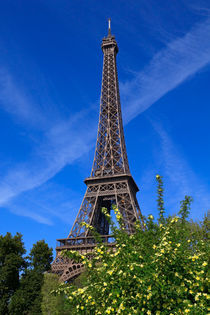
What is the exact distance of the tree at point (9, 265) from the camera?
3167 centimetres

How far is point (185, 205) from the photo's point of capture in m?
9.75

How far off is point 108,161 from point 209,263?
45.3 meters

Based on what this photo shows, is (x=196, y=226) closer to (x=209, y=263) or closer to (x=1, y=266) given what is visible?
(x=1, y=266)

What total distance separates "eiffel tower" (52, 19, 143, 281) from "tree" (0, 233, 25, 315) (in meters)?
6.78

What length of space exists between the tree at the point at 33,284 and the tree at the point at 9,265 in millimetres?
831

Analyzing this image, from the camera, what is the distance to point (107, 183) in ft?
161

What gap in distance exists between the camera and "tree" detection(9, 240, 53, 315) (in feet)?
101

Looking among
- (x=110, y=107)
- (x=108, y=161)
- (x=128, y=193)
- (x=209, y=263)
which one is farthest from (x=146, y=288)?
(x=110, y=107)

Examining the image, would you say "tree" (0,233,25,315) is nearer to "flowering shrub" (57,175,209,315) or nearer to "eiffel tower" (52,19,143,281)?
"eiffel tower" (52,19,143,281)

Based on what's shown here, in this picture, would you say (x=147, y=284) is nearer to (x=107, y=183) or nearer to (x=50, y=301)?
(x=50, y=301)

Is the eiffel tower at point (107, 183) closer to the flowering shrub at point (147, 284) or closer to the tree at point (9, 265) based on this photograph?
the tree at point (9, 265)

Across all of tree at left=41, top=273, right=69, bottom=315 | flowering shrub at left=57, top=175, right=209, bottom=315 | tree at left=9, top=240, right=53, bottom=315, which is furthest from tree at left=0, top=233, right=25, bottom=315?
flowering shrub at left=57, top=175, right=209, bottom=315

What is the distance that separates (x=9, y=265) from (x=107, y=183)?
2151 cm

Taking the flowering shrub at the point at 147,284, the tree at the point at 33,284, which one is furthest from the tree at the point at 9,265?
the flowering shrub at the point at 147,284
